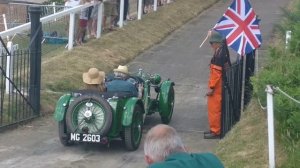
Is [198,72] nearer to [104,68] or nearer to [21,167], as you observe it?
[104,68]

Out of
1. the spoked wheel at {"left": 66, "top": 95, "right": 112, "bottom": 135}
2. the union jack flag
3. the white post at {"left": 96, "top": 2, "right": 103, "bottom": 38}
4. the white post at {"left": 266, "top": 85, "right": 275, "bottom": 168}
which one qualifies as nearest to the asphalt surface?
the spoked wheel at {"left": 66, "top": 95, "right": 112, "bottom": 135}

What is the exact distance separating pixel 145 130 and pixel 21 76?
246cm

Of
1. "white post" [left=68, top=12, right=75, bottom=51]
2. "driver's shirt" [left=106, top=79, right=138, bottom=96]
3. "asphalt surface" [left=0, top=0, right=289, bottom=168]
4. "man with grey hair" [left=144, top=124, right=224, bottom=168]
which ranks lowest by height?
"asphalt surface" [left=0, top=0, right=289, bottom=168]

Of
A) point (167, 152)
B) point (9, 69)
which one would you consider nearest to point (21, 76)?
point (9, 69)

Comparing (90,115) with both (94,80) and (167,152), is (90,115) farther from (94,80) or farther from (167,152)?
(167,152)

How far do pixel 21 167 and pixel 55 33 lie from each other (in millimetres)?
8702

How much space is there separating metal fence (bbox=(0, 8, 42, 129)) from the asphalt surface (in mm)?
272

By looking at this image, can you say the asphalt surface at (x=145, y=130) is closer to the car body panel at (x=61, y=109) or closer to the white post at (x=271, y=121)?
the car body panel at (x=61, y=109)

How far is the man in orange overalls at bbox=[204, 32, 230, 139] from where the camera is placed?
11.4 meters

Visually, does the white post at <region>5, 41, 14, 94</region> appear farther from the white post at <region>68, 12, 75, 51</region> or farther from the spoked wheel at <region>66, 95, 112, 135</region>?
the white post at <region>68, 12, 75, 51</region>

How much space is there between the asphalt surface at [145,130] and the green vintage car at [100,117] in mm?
243

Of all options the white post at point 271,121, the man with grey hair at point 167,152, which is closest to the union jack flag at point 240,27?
the white post at point 271,121

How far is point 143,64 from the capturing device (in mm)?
17797

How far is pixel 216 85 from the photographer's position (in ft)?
37.3
